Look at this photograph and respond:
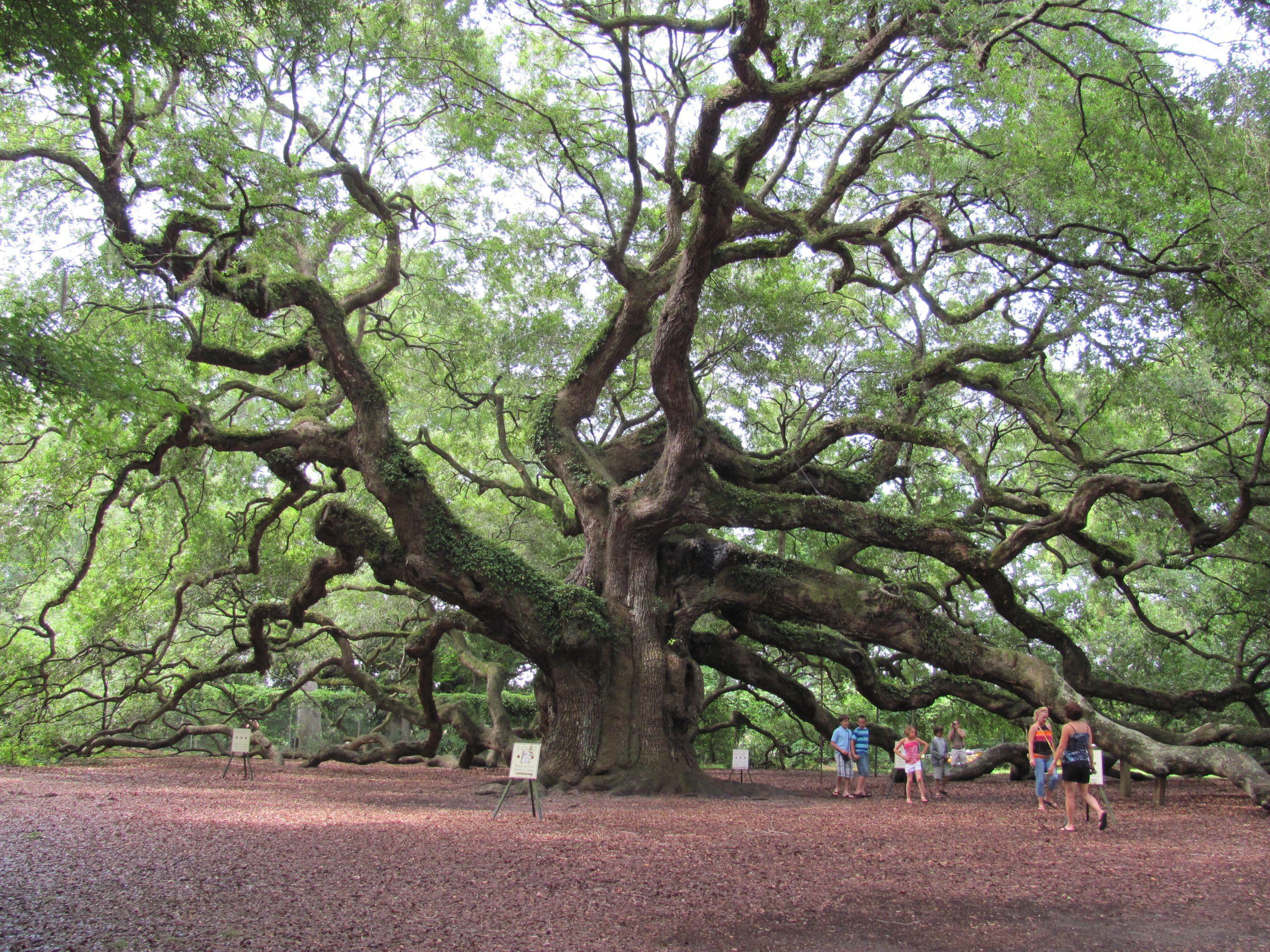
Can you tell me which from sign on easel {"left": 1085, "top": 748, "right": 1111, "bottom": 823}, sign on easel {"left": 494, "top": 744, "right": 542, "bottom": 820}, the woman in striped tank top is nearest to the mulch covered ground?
sign on easel {"left": 1085, "top": 748, "right": 1111, "bottom": 823}

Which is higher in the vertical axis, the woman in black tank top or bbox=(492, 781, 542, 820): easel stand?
the woman in black tank top

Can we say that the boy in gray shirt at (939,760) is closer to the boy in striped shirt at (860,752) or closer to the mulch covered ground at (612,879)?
the boy in striped shirt at (860,752)

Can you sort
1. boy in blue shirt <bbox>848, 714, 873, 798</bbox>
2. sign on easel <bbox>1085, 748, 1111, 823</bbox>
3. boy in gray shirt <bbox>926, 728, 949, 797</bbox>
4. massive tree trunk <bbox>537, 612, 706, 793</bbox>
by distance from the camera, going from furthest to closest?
boy in gray shirt <bbox>926, 728, 949, 797</bbox> < boy in blue shirt <bbox>848, 714, 873, 798</bbox> < massive tree trunk <bbox>537, 612, 706, 793</bbox> < sign on easel <bbox>1085, 748, 1111, 823</bbox>

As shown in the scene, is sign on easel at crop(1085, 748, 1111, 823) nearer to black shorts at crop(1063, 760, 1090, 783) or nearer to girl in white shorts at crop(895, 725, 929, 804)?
black shorts at crop(1063, 760, 1090, 783)

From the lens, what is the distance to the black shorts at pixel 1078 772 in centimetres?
675

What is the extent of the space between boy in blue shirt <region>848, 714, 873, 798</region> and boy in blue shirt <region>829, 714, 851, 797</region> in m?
0.07

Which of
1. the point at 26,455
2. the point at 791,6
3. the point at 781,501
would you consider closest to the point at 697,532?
the point at 781,501

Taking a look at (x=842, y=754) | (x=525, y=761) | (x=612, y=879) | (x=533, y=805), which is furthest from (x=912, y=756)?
(x=612, y=879)

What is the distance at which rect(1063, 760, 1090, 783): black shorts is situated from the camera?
22.2ft

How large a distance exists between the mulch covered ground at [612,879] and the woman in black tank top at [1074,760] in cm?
23

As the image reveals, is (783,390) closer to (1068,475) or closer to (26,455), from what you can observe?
(1068,475)

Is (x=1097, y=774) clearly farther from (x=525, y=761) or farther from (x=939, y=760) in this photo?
(x=525, y=761)

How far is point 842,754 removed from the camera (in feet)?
35.8

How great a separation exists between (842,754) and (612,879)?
7097 millimetres
